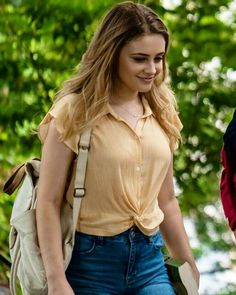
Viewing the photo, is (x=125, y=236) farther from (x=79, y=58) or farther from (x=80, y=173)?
(x=79, y=58)

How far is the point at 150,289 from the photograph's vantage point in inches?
112

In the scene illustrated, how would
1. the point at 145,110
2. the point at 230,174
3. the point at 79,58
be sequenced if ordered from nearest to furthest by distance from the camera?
the point at 145,110
the point at 230,174
the point at 79,58

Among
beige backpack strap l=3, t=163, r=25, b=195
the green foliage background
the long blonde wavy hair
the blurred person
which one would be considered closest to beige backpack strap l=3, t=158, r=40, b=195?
beige backpack strap l=3, t=163, r=25, b=195

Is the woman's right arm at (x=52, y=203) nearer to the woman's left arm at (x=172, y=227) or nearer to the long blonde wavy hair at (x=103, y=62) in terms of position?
the long blonde wavy hair at (x=103, y=62)

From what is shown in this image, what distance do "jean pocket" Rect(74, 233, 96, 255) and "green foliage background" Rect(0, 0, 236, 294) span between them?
1.98m

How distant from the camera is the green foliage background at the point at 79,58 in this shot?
191 inches

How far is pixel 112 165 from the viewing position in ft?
9.00

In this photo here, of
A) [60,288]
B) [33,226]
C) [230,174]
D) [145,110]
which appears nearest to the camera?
[60,288]

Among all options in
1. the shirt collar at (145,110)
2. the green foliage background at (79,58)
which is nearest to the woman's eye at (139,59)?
the shirt collar at (145,110)

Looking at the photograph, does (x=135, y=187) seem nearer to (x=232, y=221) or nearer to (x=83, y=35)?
(x=232, y=221)

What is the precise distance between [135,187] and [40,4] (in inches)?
88.1

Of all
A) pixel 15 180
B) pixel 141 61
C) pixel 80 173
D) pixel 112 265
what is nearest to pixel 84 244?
pixel 112 265

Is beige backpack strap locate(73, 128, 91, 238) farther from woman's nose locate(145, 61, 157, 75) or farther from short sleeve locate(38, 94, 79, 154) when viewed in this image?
woman's nose locate(145, 61, 157, 75)

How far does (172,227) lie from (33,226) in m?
0.58
